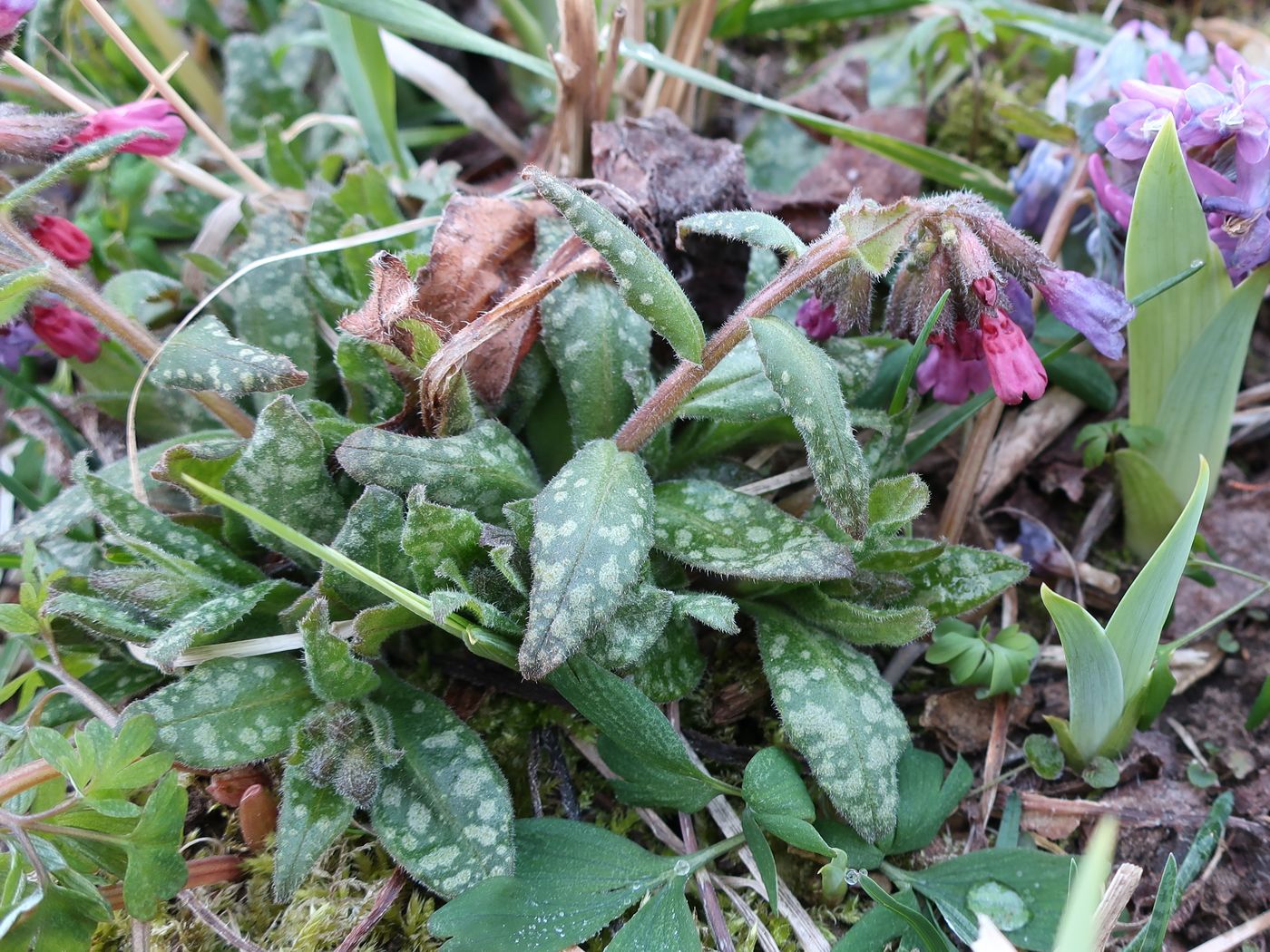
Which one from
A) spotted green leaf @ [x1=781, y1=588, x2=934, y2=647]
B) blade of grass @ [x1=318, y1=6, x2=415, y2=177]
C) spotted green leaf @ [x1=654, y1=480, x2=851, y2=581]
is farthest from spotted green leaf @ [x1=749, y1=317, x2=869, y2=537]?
blade of grass @ [x1=318, y1=6, x2=415, y2=177]

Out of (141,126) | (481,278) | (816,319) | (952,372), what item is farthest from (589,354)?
(141,126)

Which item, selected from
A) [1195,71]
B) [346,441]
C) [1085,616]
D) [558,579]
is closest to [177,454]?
[346,441]

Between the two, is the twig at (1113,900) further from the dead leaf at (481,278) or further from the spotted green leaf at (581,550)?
the dead leaf at (481,278)

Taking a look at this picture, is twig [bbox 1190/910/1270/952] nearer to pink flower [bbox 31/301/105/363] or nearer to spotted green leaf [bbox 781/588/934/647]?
spotted green leaf [bbox 781/588/934/647]

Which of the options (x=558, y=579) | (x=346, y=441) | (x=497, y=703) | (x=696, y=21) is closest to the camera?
(x=558, y=579)

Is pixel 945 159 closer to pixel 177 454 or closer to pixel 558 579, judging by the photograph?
pixel 558 579

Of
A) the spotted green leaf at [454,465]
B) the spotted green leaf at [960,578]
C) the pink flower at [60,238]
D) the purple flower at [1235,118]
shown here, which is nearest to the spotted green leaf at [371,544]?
the spotted green leaf at [454,465]
